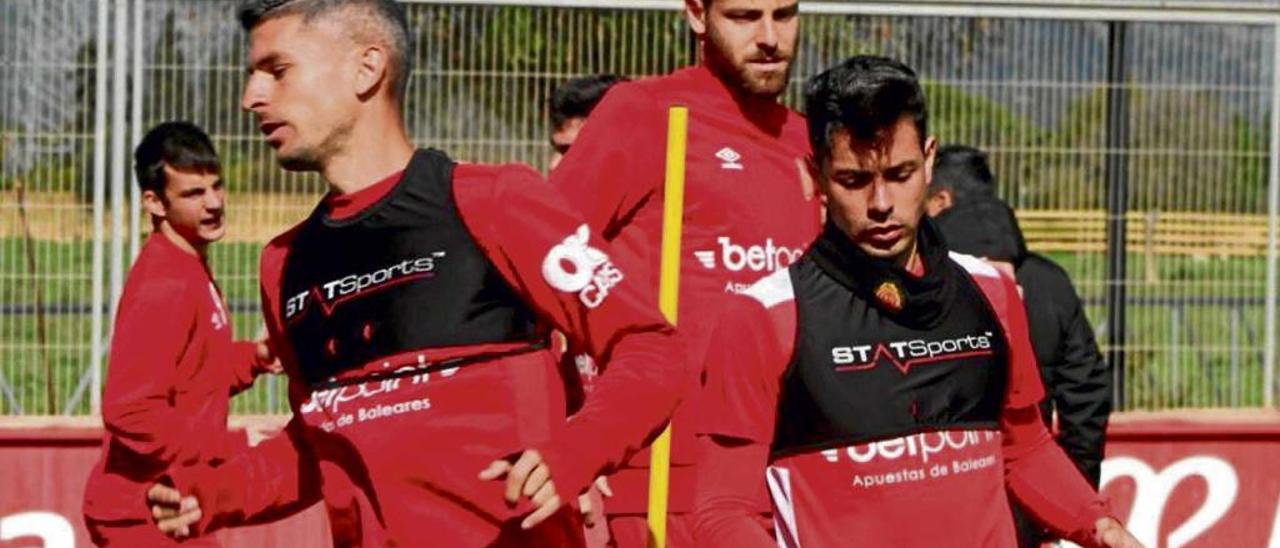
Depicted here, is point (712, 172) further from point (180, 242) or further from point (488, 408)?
point (180, 242)

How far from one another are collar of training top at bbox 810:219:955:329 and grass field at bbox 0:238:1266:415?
286 inches

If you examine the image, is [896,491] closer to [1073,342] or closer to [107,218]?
[1073,342]

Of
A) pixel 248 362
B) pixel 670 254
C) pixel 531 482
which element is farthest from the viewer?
pixel 248 362

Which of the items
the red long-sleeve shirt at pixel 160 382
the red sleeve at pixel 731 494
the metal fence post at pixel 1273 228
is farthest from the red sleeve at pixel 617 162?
the metal fence post at pixel 1273 228

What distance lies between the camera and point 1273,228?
12875 millimetres

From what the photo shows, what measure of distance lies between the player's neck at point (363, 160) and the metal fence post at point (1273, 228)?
27.2 ft

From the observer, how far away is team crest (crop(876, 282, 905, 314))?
5164 mm

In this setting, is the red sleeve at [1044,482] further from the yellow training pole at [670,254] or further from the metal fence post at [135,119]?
the metal fence post at [135,119]

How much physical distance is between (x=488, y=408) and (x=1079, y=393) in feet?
14.1

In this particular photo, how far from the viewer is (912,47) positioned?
12.4 meters

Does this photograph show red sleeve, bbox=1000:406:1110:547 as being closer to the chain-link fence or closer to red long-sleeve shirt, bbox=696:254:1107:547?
red long-sleeve shirt, bbox=696:254:1107:547

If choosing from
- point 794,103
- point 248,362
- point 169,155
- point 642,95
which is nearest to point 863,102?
point 642,95

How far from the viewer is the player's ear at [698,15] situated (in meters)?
7.02

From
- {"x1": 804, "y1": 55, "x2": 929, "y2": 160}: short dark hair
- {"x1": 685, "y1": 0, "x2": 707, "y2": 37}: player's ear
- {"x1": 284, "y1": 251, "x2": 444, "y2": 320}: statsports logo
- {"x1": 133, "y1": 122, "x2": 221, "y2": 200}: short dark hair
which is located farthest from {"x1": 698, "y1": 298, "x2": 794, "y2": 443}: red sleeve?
{"x1": 133, "y1": 122, "x2": 221, "y2": 200}: short dark hair
